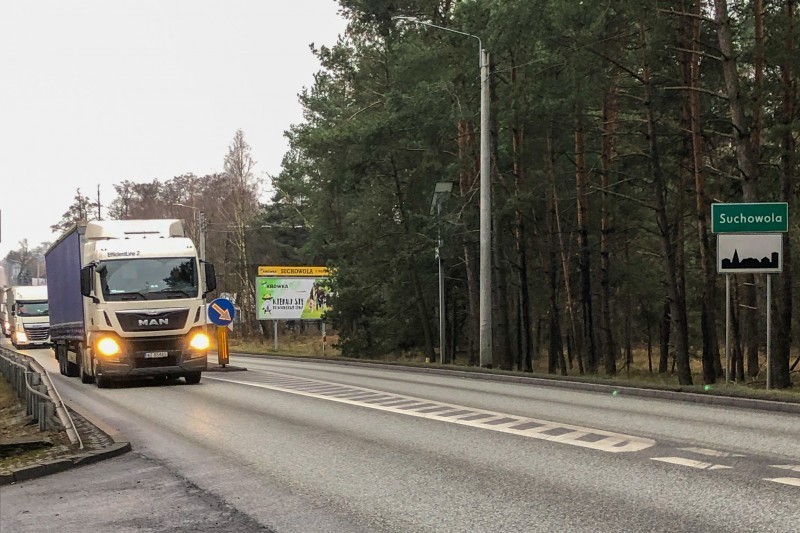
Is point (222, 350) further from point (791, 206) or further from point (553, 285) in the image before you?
point (791, 206)

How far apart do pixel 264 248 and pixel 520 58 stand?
44846 millimetres

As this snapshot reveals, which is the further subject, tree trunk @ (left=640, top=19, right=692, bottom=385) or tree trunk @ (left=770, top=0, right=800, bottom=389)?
tree trunk @ (left=640, top=19, right=692, bottom=385)

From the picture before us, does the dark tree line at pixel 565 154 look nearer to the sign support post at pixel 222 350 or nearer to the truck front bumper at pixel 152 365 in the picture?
the sign support post at pixel 222 350

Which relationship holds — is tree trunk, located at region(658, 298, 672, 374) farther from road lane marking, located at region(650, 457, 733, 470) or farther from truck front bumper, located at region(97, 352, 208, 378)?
road lane marking, located at region(650, 457, 733, 470)

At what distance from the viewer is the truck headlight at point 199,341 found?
1766 centimetres

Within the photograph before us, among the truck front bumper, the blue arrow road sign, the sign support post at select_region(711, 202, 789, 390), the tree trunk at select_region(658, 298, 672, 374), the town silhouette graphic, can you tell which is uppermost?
the sign support post at select_region(711, 202, 789, 390)

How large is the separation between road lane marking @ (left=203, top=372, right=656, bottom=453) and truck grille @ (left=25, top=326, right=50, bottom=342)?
105 feet

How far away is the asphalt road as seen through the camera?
594 cm

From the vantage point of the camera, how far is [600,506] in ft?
20.2

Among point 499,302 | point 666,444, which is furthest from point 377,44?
point 666,444

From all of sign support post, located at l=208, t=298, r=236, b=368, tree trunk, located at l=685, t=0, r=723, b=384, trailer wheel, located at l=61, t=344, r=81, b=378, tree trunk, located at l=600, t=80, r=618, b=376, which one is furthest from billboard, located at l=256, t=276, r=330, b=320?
tree trunk, located at l=685, t=0, r=723, b=384

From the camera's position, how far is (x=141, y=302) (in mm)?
17203

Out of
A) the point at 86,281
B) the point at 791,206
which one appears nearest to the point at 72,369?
the point at 86,281

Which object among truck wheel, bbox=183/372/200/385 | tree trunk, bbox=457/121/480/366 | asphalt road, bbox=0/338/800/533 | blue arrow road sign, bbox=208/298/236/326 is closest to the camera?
asphalt road, bbox=0/338/800/533
